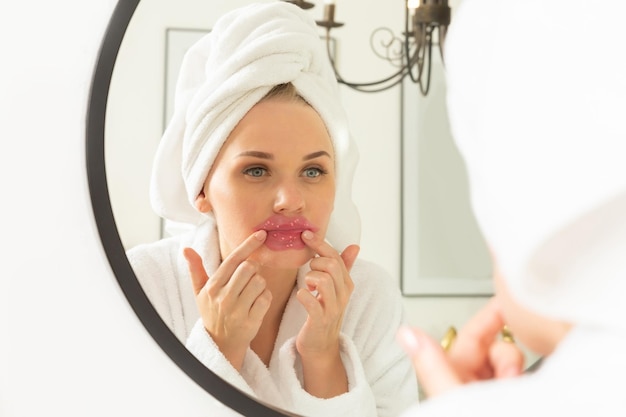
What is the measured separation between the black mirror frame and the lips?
16 cm

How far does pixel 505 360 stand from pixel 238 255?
280 mm

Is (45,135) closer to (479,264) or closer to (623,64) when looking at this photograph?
(479,264)

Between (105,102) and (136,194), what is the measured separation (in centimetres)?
11

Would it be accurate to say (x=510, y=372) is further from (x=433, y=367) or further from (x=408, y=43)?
(x=408, y=43)

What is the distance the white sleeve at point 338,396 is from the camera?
0.70 meters

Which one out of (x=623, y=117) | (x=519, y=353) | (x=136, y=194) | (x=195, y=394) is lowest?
(x=195, y=394)

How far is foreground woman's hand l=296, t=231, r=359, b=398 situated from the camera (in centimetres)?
69

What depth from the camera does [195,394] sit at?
77 cm

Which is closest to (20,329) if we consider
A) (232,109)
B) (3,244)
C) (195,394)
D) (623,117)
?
(3,244)

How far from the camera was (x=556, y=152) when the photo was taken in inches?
14.5

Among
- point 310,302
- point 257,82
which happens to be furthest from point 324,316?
point 257,82

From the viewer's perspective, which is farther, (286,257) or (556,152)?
(286,257)

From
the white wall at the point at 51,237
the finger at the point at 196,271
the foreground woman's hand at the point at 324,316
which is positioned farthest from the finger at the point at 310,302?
the white wall at the point at 51,237

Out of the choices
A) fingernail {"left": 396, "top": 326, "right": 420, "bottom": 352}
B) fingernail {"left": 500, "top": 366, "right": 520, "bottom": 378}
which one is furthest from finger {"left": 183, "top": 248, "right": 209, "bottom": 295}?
fingernail {"left": 500, "top": 366, "right": 520, "bottom": 378}
